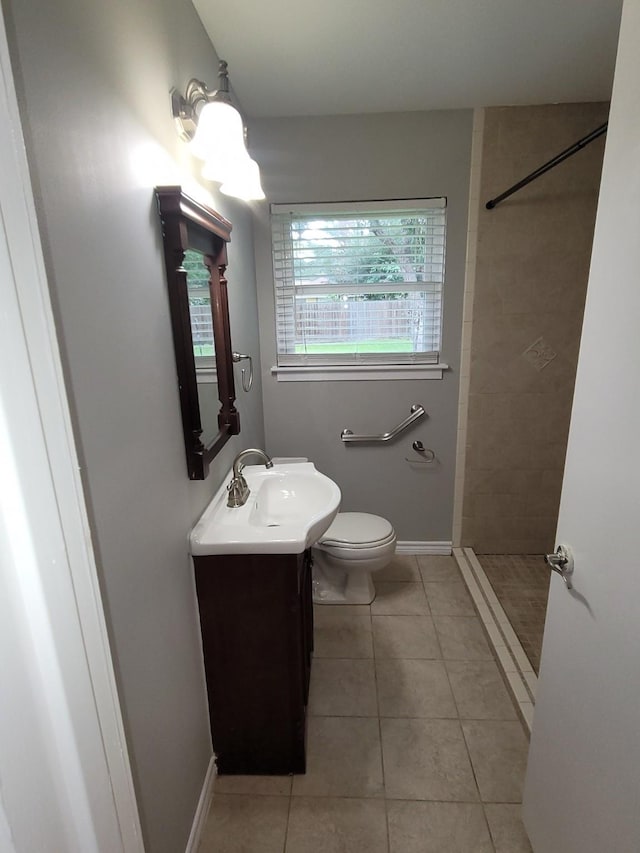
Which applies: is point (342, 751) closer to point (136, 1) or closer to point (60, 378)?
point (60, 378)

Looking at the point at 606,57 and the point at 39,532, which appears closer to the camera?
the point at 39,532

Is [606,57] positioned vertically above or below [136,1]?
above

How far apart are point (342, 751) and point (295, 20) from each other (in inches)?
99.1

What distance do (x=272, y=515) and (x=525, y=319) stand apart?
1710mm

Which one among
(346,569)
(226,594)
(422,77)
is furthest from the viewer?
(346,569)

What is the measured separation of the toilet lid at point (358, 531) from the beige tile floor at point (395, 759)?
421 mm

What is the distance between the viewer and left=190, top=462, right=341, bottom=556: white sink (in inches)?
48.2

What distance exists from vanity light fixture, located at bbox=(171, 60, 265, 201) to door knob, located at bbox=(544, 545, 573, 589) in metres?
1.33

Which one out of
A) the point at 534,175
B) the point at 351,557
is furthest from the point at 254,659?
the point at 534,175

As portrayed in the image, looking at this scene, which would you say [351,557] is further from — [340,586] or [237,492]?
[237,492]

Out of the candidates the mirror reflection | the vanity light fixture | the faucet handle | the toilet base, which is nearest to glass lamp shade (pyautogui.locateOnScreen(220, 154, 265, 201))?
the vanity light fixture

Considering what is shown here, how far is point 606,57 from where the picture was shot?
165 centimetres

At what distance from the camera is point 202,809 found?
128cm

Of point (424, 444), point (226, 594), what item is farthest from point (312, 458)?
point (226, 594)
